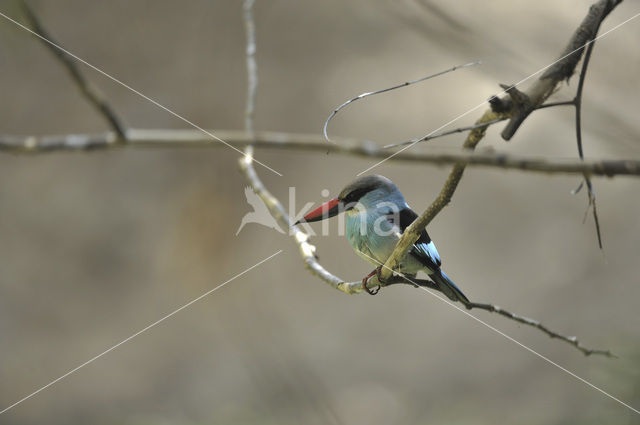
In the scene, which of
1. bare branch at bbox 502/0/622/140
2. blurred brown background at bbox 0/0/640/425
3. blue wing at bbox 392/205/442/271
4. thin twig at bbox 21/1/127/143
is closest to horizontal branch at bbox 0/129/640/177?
thin twig at bbox 21/1/127/143

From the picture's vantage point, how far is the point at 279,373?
4.41 metres

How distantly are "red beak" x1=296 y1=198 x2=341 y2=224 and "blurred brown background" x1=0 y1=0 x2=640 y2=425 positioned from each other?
247 cm

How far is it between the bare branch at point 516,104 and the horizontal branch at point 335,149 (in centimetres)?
28

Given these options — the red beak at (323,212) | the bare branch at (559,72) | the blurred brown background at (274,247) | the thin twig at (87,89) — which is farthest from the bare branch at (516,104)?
the blurred brown background at (274,247)

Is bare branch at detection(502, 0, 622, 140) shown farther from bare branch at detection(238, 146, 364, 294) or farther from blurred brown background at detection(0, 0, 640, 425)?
blurred brown background at detection(0, 0, 640, 425)

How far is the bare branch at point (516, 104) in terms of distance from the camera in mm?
992

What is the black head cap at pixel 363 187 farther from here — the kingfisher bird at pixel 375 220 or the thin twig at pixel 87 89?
the thin twig at pixel 87 89

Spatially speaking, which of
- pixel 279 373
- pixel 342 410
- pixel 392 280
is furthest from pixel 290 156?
pixel 392 280

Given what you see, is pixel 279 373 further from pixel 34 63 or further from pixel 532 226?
pixel 34 63

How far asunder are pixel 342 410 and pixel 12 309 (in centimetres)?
317

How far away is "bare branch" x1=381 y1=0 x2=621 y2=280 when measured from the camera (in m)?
0.99

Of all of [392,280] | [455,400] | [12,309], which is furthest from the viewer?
[12,309]

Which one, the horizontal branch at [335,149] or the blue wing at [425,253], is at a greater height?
the horizontal branch at [335,149]

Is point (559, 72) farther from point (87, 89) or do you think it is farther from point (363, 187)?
point (87, 89)
